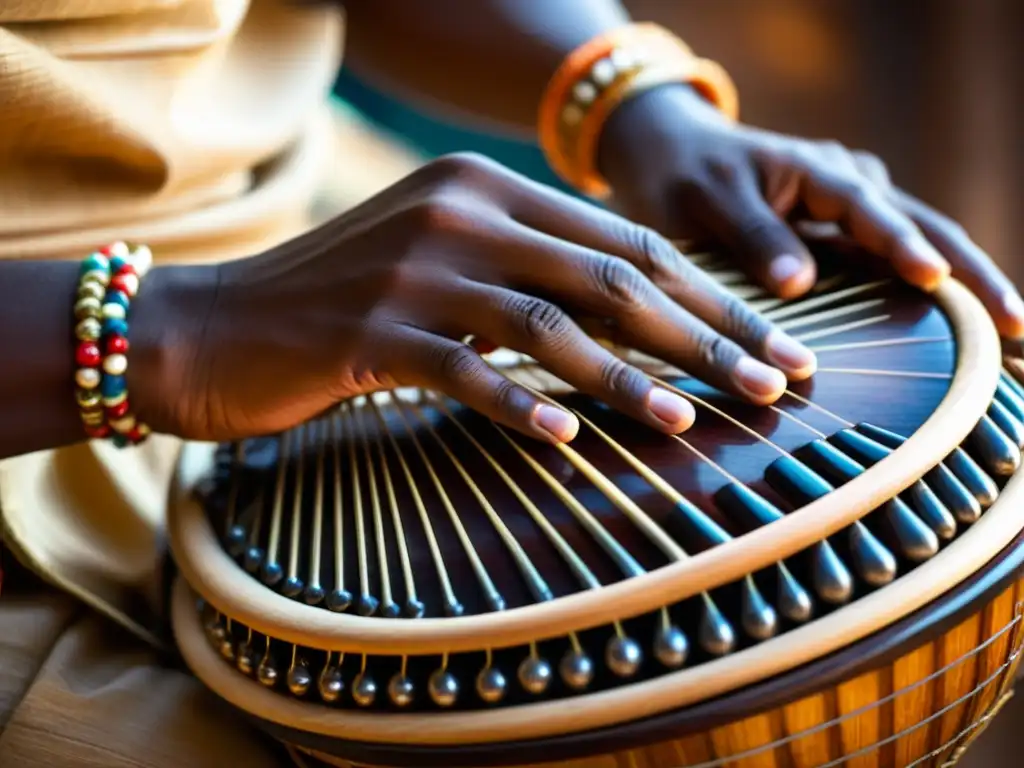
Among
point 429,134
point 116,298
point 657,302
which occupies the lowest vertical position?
point 429,134

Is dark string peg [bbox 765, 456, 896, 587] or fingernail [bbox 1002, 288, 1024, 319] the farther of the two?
fingernail [bbox 1002, 288, 1024, 319]

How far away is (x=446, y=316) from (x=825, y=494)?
0.87ft

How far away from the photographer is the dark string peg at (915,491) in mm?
530

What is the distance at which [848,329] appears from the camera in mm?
726

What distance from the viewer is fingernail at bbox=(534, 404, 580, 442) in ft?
2.08

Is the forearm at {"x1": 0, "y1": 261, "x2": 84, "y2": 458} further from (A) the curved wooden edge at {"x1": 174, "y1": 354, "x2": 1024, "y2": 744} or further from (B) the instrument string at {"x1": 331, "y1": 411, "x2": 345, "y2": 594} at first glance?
(A) the curved wooden edge at {"x1": 174, "y1": 354, "x2": 1024, "y2": 744}

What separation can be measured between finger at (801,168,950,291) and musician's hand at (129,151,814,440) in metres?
0.15

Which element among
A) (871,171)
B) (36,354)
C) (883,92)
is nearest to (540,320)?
(36,354)

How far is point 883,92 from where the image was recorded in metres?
1.85

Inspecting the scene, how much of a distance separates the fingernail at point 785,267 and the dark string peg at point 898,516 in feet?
0.78

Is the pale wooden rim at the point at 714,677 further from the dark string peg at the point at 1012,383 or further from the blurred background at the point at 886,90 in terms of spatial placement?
the blurred background at the point at 886,90

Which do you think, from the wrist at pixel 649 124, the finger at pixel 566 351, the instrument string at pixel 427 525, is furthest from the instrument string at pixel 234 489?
the wrist at pixel 649 124

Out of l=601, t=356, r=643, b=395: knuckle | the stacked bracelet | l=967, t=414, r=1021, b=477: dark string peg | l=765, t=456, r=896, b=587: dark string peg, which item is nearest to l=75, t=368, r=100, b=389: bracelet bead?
the stacked bracelet

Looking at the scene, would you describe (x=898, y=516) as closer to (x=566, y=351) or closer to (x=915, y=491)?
(x=915, y=491)
